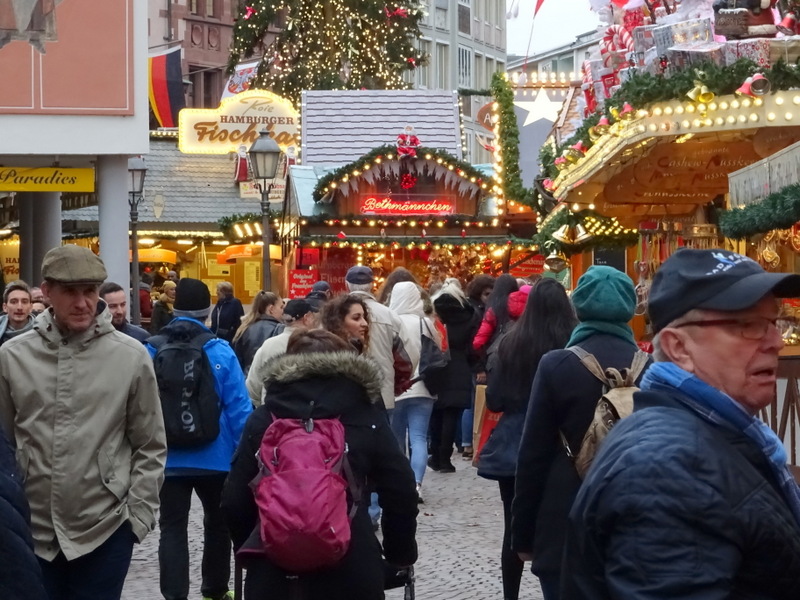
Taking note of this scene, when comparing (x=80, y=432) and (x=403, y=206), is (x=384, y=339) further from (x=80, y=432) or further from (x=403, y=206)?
(x=403, y=206)

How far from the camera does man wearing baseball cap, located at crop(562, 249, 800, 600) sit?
244 centimetres

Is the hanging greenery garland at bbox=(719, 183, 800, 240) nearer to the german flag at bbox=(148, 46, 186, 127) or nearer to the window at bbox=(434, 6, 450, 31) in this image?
the german flag at bbox=(148, 46, 186, 127)

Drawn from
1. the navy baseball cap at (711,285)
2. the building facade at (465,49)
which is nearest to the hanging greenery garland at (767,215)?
the navy baseball cap at (711,285)

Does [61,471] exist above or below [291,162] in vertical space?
below

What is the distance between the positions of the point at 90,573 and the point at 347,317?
3.46m

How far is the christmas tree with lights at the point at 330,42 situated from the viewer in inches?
1663

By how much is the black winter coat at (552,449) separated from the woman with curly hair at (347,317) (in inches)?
126

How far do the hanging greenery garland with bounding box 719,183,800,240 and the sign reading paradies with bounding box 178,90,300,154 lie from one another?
2946 centimetres

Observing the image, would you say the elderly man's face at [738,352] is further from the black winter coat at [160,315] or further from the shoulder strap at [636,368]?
the black winter coat at [160,315]

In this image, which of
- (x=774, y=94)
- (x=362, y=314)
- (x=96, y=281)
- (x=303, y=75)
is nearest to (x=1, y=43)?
(x=774, y=94)

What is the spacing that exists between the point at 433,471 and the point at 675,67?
432 centimetres

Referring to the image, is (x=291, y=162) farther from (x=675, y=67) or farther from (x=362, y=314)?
(x=362, y=314)

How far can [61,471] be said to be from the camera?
5.23 metres

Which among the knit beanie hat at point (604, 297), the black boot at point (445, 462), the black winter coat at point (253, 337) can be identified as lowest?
the black boot at point (445, 462)
